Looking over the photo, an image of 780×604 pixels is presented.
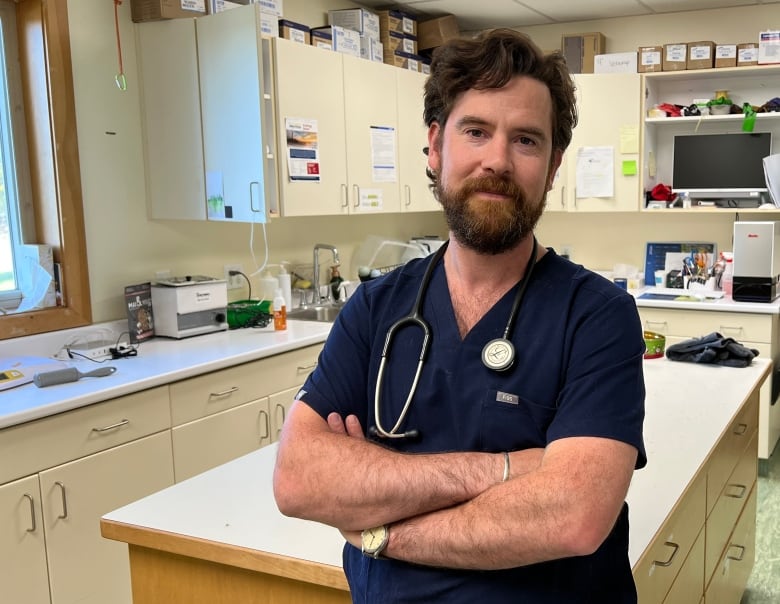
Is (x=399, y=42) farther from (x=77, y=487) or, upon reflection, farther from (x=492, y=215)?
(x=492, y=215)

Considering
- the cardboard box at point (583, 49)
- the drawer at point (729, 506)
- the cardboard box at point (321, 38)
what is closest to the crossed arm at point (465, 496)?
the drawer at point (729, 506)

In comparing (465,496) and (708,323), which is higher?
(465,496)

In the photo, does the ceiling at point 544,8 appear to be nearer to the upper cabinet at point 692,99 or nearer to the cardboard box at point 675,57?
the cardboard box at point 675,57

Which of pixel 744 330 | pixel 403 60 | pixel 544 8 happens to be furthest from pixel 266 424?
pixel 544 8

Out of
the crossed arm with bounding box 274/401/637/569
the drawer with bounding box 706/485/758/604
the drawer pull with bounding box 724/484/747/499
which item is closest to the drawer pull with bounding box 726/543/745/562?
the drawer with bounding box 706/485/758/604

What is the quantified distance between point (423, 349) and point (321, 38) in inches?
108

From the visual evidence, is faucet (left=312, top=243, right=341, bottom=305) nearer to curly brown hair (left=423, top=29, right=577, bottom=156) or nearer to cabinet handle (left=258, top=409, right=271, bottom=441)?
cabinet handle (left=258, top=409, right=271, bottom=441)

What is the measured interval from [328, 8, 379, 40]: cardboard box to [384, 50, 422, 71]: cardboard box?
0.41ft

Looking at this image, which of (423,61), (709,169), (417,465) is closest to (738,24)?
(709,169)

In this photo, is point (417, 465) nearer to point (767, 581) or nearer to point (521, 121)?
point (521, 121)

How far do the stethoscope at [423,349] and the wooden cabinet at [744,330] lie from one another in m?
2.81

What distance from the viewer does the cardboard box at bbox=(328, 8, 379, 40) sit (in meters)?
4.03

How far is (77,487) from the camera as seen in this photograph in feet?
7.82

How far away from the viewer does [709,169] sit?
14.9ft
